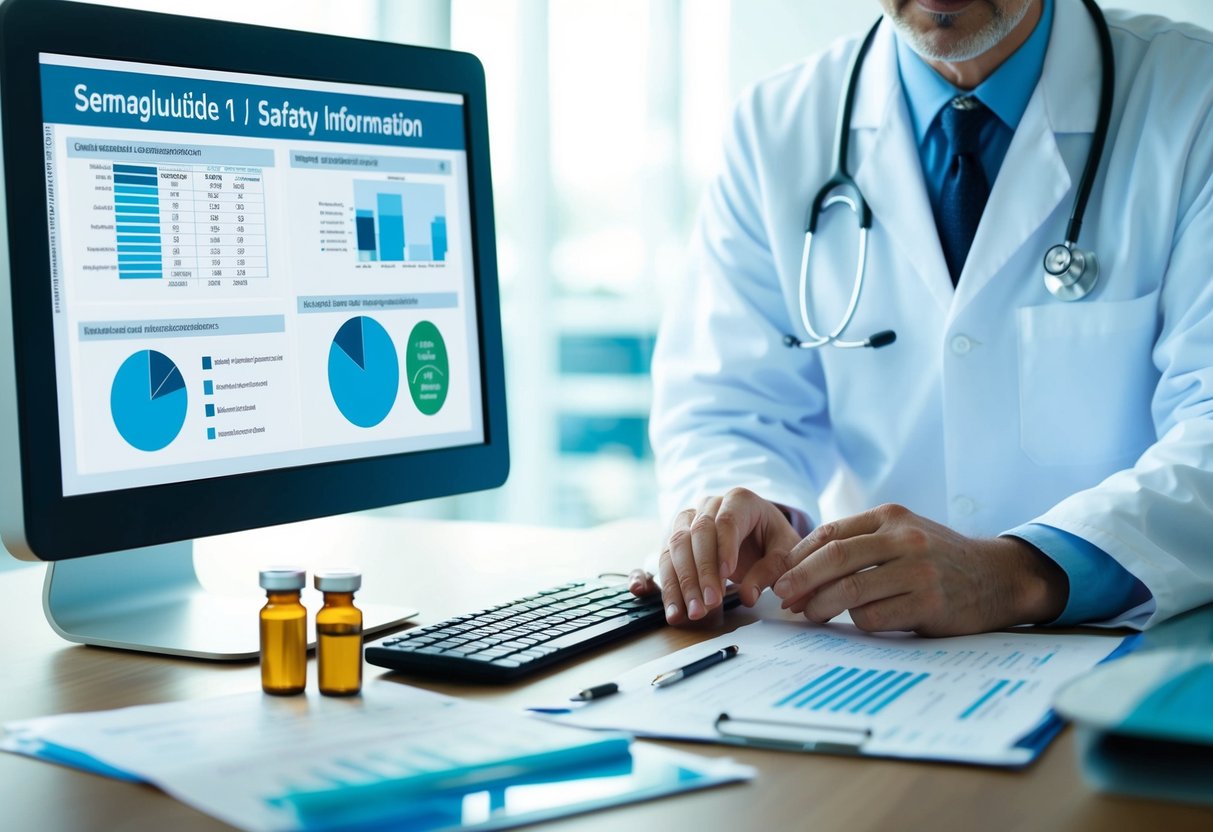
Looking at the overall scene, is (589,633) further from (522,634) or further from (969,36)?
(969,36)

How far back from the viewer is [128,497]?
3.04ft

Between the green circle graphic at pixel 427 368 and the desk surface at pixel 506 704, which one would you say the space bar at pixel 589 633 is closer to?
the desk surface at pixel 506 704

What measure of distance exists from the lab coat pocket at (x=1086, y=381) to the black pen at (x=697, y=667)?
28.3 inches

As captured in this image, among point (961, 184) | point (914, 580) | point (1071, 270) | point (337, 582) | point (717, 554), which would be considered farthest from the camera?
point (961, 184)

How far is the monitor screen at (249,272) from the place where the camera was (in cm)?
92

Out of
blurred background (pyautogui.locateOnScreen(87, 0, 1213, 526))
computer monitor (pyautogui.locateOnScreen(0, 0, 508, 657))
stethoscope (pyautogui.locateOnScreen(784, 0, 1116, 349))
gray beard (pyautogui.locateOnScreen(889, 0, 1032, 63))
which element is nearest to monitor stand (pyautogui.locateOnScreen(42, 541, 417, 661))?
computer monitor (pyautogui.locateOnScreen(0, 0, 508, 657))

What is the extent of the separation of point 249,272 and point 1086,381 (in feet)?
3.25

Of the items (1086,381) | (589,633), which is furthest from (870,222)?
(589,633)

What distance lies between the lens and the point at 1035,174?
1486 mm

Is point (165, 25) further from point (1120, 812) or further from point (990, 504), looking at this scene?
point (990, 504)

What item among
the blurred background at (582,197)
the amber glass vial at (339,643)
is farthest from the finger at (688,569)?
the blurred background at (582,197)

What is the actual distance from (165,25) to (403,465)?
1.39ft

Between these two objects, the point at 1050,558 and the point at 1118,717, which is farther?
the point at 1050,558

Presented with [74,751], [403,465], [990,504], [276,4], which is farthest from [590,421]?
[74,751]
